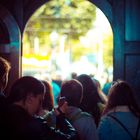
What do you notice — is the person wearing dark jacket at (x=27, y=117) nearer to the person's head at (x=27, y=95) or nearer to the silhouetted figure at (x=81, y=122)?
the person's head at (x=27, y=95)

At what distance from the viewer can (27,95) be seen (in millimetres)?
4043

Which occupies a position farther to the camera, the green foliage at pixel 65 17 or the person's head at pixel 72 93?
the green foliage at pixel 65 17

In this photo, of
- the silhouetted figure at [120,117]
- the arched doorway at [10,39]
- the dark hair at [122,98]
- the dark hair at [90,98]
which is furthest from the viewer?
the arched doorway at [10,39]

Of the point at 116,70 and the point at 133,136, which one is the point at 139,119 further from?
the point at 116,70

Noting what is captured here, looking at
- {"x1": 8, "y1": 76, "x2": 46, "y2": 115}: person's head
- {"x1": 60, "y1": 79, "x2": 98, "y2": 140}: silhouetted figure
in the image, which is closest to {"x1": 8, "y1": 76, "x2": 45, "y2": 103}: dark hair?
{"x1": 8, "y1": 76, "x2": 46, "y2": 115}: person's head

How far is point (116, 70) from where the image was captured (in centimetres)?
668

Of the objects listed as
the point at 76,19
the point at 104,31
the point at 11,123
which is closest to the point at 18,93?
the point at 11,123

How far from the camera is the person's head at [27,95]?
13.1 ft

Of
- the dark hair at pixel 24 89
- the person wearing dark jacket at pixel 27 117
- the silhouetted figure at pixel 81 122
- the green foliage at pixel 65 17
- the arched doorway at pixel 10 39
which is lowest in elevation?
the silhouetted figure at pixel 81 122

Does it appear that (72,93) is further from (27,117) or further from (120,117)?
(27,117)

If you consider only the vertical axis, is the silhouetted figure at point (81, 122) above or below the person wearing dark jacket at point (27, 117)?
below

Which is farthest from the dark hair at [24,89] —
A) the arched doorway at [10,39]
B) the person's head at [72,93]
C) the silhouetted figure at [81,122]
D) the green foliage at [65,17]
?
the green foliage at [65,17]

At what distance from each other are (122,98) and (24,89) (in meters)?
1.40

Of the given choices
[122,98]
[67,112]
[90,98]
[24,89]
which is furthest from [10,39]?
[24,89]
